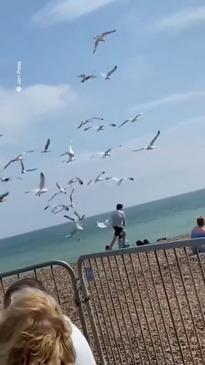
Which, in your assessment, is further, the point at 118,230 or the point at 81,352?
the point at 118,230

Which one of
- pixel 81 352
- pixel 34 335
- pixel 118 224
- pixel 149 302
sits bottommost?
pixel 34 335

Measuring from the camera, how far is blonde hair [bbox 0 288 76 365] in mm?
2773

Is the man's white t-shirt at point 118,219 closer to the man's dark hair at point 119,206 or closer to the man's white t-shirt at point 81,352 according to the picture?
the man's dark hair at point 119,206

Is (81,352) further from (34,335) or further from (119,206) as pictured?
(119,206)

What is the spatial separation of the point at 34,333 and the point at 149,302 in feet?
12.5

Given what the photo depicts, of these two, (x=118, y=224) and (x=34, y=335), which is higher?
(x=118, y=224)

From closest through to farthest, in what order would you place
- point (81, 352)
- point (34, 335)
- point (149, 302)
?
1. point (34, 335)
2. point (81, 352)
3. point (149, 302)

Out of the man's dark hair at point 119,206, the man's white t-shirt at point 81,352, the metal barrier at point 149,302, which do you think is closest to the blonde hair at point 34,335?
the man's white t-shirt at point 81,352

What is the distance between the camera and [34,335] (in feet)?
9.15

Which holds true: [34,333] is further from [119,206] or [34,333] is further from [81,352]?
[119,206]

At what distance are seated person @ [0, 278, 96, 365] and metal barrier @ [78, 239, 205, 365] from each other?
8.27 ft

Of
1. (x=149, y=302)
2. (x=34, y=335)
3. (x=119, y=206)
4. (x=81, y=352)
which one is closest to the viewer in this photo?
(x=34, y=335)

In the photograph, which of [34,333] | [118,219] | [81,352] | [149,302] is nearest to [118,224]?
[118,219]

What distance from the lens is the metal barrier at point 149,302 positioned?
584 cm
